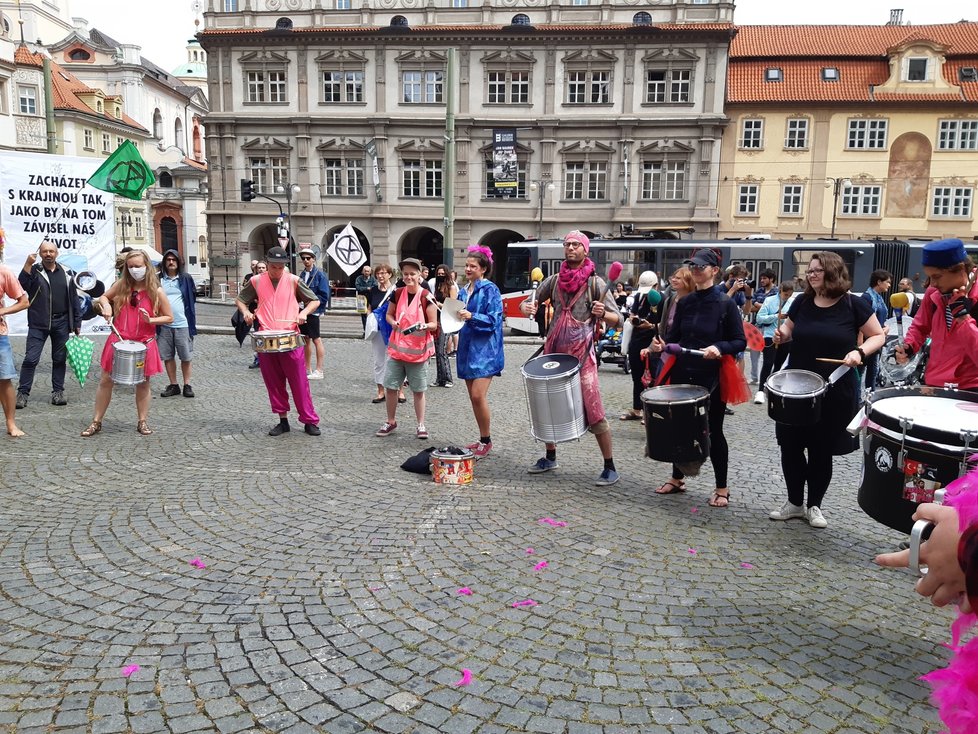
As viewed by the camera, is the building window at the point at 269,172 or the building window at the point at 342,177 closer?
the building window at the point at 342,177

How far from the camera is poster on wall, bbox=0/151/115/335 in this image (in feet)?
35.1

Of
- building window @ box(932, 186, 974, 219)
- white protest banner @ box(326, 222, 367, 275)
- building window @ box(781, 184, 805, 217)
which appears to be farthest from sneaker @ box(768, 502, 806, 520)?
building window @ box(932, 186, 974, 219)

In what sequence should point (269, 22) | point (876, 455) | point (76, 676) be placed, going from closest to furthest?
point (76, 676) → point (876, 455) → point (269, 22)

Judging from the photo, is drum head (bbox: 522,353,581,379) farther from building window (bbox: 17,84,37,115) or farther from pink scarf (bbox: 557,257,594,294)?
building window (bbox: 17,84,37,115)

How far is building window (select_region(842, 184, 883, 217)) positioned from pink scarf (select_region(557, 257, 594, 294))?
3583 centimetres

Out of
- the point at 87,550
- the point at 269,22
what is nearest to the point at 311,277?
the point at 87,550

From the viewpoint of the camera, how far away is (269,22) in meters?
39.1

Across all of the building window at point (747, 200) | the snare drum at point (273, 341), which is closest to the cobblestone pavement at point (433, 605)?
the snare drum at point (273, 341)

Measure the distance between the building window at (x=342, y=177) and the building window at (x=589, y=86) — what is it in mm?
11532

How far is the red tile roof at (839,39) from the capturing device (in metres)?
37.6

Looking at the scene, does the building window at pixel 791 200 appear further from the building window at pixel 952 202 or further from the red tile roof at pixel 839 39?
the red tile roof at pixel 839 39

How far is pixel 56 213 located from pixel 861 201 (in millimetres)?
36599

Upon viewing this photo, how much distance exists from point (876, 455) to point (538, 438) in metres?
2.86

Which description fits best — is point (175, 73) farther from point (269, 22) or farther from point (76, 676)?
point (76, 676)
